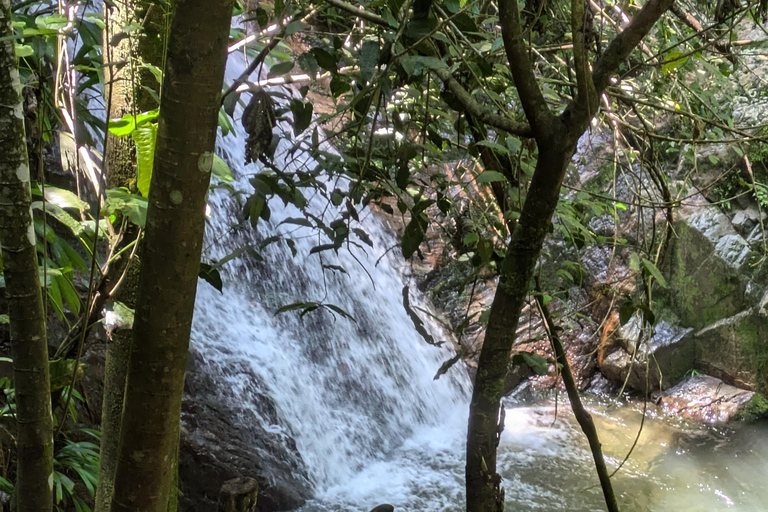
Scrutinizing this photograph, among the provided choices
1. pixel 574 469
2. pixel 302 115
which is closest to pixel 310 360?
pixel 574 469

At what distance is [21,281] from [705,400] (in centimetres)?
606

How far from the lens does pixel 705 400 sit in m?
5.63

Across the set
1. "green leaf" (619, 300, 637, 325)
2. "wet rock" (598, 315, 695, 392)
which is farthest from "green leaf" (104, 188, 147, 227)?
"wet rock" (598, 315, 695, 392)

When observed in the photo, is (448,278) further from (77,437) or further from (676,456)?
(77,437)

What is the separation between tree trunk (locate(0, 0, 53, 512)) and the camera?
109 centimetres

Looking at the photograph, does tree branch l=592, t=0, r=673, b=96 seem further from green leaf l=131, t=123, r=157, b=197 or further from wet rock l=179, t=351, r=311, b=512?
wet rock l=179, t=351, r=311, b=512

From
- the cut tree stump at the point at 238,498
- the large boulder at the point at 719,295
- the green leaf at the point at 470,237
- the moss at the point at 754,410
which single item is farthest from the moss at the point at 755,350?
the cut tree stump at the point at 238,498

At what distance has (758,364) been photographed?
5.52 metres

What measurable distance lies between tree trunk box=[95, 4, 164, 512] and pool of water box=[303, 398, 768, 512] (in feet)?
7.84

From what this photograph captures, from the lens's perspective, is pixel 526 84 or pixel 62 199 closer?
pixel 526 84

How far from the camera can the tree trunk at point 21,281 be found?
A: 109 centimetres

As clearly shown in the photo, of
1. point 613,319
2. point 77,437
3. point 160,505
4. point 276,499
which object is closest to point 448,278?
point 613,319

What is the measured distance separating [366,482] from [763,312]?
4.15m

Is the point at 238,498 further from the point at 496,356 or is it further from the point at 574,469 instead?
the point at 574,469
